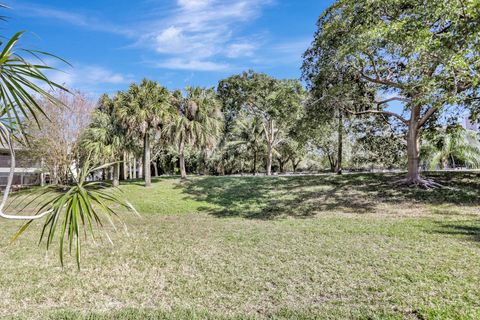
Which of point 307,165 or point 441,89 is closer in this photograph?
point 441,89

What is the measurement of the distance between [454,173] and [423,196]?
4.71 meters

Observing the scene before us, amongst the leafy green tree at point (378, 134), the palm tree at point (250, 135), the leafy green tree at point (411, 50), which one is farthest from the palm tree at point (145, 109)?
the palm tree at point (250, 135)

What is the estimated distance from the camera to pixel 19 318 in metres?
3.57

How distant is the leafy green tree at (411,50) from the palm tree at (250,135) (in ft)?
42.1

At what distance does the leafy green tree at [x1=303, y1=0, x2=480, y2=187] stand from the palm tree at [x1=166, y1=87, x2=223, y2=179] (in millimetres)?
6554

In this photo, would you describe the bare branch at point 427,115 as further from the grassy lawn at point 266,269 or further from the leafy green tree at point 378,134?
the grassy lawn at point 266,269

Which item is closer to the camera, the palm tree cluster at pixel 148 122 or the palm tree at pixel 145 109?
the palm tree at pixel 145 109

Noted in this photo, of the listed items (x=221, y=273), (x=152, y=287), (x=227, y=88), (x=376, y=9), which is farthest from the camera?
(x=227, y=88)

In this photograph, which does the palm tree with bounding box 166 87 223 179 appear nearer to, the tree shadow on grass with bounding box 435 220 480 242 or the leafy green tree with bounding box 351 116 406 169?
the leafy green tree with bounding box 351 116 406 169

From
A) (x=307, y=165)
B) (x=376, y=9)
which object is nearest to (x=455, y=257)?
(x=376, y=9)

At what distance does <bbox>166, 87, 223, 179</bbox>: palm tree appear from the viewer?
663 inches

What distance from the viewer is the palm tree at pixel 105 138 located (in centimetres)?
1517

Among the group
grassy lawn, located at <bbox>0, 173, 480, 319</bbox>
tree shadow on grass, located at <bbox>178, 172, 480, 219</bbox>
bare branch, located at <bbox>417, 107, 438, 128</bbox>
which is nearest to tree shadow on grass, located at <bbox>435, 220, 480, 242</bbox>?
grassy lawn, located at <bbox>0, 173, 480, 319</bbox>

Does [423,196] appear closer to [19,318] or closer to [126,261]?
[126,261]
